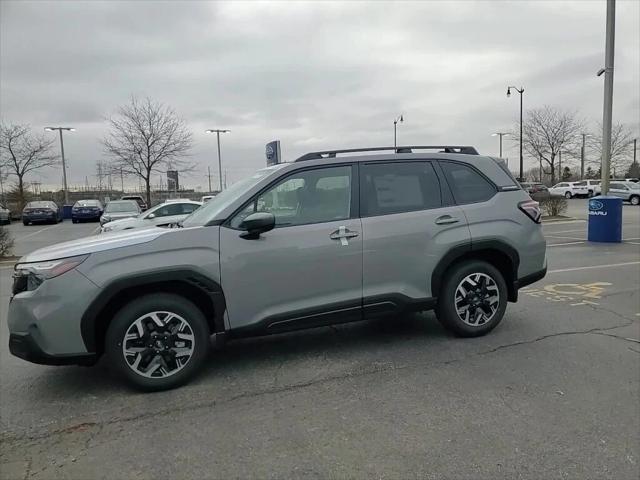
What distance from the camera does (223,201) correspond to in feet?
14.4

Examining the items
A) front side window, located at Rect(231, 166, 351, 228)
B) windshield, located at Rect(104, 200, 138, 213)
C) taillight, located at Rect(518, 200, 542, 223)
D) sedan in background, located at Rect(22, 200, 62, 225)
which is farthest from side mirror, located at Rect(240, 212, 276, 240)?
sedan in background, located at Rect(22, 200, 62, 225)

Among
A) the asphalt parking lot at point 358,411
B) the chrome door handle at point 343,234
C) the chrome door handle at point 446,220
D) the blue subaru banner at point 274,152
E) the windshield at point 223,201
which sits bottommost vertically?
the asphalt parking lot at point 358,411

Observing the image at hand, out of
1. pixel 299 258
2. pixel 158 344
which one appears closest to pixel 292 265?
pixel 299 258

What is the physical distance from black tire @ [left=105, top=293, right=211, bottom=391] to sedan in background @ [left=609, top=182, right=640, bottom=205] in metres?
38.2

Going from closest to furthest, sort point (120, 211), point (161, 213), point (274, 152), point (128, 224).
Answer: point (128, 224) < point (161, 213) < point (274, 152) < point (120, 211)

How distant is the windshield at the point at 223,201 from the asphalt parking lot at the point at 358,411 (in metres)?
1.28

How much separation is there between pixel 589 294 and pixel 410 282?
12.3 ft

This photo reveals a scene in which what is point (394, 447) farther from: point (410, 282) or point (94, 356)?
point (94, 356)

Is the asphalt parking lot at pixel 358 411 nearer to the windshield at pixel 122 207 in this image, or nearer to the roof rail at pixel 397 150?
the roof rail at pixel 397 150

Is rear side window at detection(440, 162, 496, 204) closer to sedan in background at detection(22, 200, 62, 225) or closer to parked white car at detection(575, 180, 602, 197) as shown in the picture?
sedan in background at detection(22, 200, 62, 225)

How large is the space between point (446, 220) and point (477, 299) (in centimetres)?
87

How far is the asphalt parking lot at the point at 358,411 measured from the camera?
2814 mm

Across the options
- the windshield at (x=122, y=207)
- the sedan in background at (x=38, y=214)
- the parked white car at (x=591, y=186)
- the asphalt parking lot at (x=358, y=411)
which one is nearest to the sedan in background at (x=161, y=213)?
the windshield at (x=122, y=207)

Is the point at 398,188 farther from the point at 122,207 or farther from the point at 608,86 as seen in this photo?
the point at 122,207
